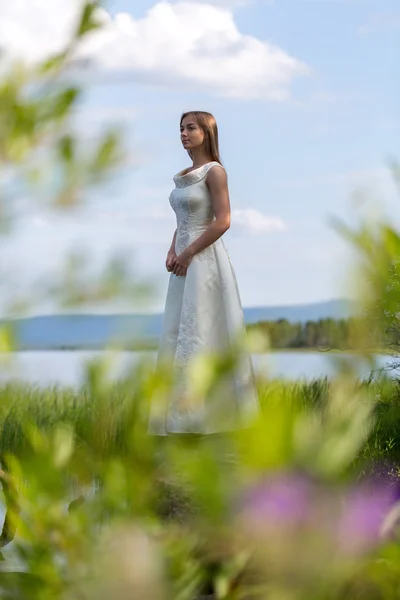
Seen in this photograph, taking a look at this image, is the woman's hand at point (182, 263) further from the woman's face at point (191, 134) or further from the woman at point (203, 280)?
the woman's face at point (191, 134)

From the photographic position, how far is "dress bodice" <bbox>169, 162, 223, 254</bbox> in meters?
3.68

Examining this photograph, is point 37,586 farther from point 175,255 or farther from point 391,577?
point 175,255

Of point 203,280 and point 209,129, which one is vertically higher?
point 209,129

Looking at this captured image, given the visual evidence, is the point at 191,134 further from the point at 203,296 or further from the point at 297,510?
the point at 297,510

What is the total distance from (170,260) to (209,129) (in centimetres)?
59

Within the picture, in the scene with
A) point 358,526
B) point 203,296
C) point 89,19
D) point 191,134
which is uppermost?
point 191,134

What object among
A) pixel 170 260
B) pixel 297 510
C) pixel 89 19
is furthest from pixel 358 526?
pixel 170 260

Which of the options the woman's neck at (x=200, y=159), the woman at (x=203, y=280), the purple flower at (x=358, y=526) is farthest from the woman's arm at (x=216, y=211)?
the purple flower at (x=358, y=526)

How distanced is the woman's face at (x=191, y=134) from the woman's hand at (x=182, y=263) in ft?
1.63

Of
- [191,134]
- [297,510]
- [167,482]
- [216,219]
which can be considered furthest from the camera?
[191,134]

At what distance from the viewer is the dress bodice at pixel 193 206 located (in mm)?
3684

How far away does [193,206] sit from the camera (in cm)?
368

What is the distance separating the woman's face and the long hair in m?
0.02

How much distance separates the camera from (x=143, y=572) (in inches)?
16.3
